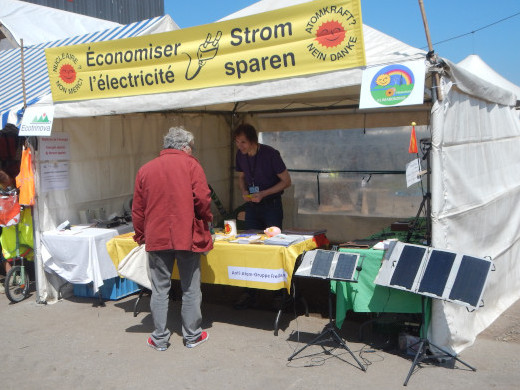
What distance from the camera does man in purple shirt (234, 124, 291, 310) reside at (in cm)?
570

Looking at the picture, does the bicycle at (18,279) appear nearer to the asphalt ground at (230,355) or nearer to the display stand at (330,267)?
the asphalt ground at (230,355)

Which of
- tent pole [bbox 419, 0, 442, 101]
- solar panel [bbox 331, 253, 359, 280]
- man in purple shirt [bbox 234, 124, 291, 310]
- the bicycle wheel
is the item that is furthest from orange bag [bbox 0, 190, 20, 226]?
tent pole [bbox 419, 0, 442, 101]

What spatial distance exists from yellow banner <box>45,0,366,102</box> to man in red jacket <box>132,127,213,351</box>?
671mm

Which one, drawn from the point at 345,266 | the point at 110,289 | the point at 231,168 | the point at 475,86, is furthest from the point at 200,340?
the point at 231,168

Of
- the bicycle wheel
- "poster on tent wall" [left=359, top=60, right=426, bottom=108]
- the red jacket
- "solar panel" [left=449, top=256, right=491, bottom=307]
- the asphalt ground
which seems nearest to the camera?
"solar panel" [left=449, top=256, right=491, bottom=307]

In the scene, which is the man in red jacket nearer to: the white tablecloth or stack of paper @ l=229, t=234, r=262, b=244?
stack of paper @ l=229, t=234, r=262, b=244

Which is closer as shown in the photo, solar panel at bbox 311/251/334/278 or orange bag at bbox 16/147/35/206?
solar panel at bbox 311/251/334/278

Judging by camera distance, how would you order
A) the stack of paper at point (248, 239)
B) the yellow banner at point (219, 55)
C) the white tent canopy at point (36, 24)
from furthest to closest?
the white tent canopy at point (36, 24), the stack of paper at point (248, 239), the yellow banner at point (219, 55)

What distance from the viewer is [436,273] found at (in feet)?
12.0

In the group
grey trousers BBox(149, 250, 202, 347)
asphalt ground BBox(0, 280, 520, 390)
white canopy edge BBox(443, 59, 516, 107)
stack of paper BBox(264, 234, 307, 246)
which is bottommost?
asphalt ground BBox(0, 280, 520, 390)

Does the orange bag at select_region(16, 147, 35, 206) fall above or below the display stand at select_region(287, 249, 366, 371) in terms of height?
above

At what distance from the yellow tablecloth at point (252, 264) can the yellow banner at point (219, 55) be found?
144 centimetres

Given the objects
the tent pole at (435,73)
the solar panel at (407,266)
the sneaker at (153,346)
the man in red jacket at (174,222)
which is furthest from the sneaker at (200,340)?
the tent pole at (435,73)

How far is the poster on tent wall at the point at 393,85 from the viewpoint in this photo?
3580 millimetres
